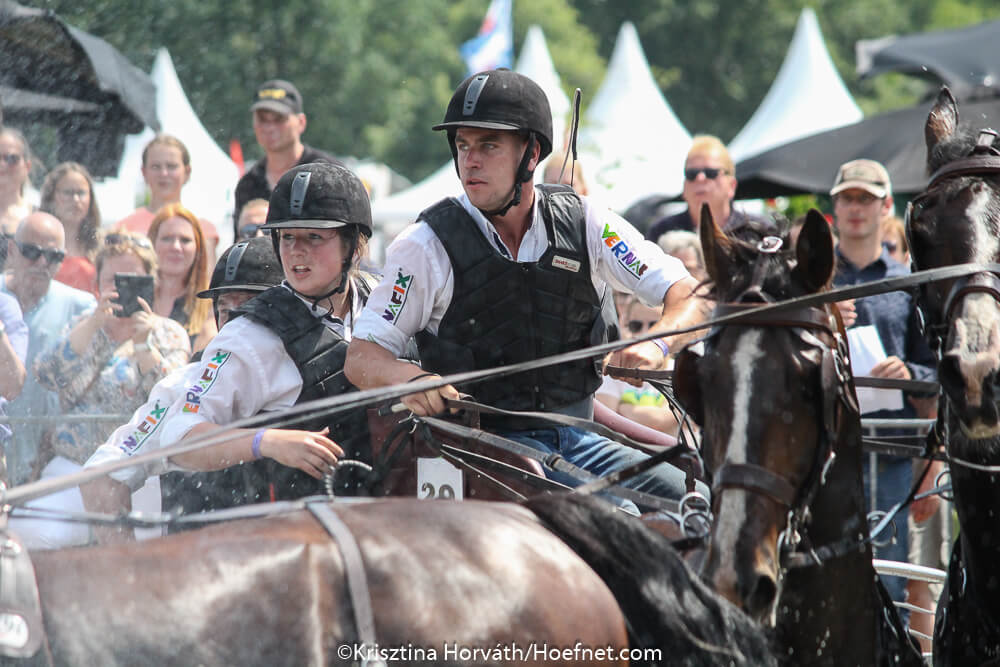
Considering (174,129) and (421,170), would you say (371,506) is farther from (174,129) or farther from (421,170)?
(421,170)

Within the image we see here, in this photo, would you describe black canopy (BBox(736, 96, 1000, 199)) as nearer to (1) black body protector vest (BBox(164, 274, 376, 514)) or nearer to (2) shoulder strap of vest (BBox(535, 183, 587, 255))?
(2) shoulder strap of vest (BBox(535, 183, 587, 255))

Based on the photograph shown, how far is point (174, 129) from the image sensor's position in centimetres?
1585

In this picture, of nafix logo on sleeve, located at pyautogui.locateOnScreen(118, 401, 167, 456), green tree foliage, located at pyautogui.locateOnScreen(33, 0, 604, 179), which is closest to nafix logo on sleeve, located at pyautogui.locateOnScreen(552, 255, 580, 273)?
nafix logo on sleeve, located at pyautogui.locateOnScreen(118, 401, 167, 456)

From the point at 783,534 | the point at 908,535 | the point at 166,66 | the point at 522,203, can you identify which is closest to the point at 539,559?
the point at 783,534

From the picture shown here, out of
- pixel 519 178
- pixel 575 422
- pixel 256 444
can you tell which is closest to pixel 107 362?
pixel 256 444

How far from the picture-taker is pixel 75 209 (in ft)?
26.0

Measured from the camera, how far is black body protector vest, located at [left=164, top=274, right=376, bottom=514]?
468cm

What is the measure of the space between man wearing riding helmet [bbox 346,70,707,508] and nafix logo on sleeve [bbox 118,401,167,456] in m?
1.05

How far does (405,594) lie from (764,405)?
3.64 ft

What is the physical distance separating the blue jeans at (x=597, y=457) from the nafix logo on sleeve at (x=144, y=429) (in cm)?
150

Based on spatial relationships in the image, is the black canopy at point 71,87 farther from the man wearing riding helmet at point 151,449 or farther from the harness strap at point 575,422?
the harness strap at point 575,422

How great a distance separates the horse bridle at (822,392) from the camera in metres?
3.00

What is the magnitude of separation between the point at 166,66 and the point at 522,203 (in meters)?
14.3

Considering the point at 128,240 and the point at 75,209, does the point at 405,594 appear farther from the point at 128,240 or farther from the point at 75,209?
the point at 75,209
